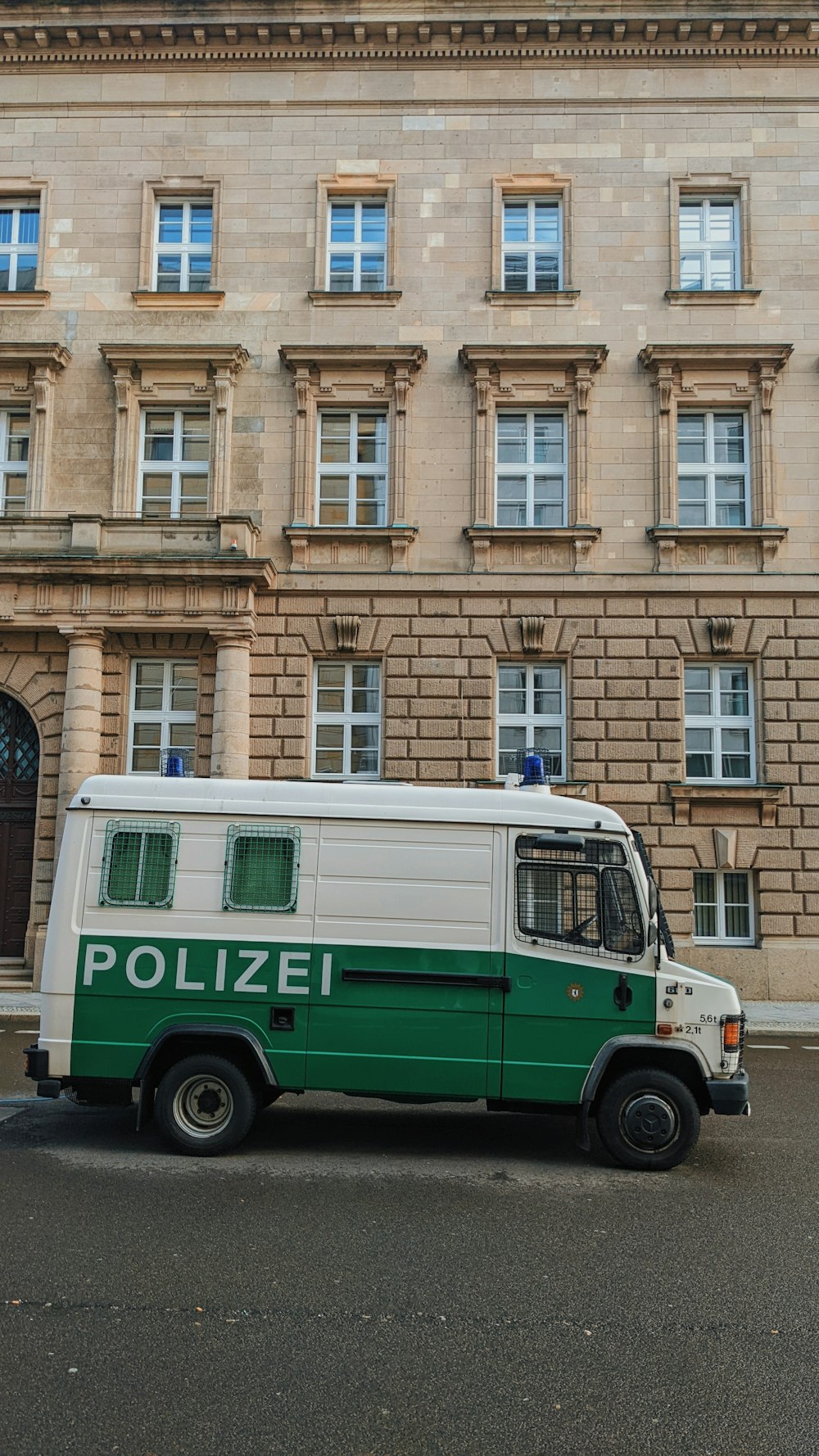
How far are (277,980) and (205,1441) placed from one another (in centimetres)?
407

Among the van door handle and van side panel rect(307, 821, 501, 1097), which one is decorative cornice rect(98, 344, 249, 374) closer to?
van side panel rect(307, 821, 501, 1097)

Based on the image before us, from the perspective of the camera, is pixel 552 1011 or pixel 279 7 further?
pixel 279 7

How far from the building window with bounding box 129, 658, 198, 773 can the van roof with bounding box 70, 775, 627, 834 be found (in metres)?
10.4

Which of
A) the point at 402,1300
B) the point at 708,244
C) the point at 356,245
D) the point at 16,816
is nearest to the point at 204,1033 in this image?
the point at 402,1300

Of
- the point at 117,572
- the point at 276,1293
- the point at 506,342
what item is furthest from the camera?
the point at 506,342

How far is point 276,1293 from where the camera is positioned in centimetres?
536

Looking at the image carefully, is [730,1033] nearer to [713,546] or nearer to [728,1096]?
[728,1096]

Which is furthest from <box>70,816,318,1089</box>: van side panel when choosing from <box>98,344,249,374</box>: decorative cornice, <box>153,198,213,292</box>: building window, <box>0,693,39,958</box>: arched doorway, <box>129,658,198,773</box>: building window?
<box>153,198,213,292</box>: building window

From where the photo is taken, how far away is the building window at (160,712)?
18.8 metres

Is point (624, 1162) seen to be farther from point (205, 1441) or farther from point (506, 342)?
point (506, 342)

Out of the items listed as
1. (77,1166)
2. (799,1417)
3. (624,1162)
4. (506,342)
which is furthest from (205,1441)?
(506,342)

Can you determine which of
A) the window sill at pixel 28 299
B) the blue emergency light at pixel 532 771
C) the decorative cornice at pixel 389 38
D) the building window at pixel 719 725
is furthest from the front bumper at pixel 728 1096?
the decorative cornice at pixel 389 38

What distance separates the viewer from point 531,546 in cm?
1891

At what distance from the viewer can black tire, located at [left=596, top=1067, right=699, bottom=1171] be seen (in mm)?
7770
